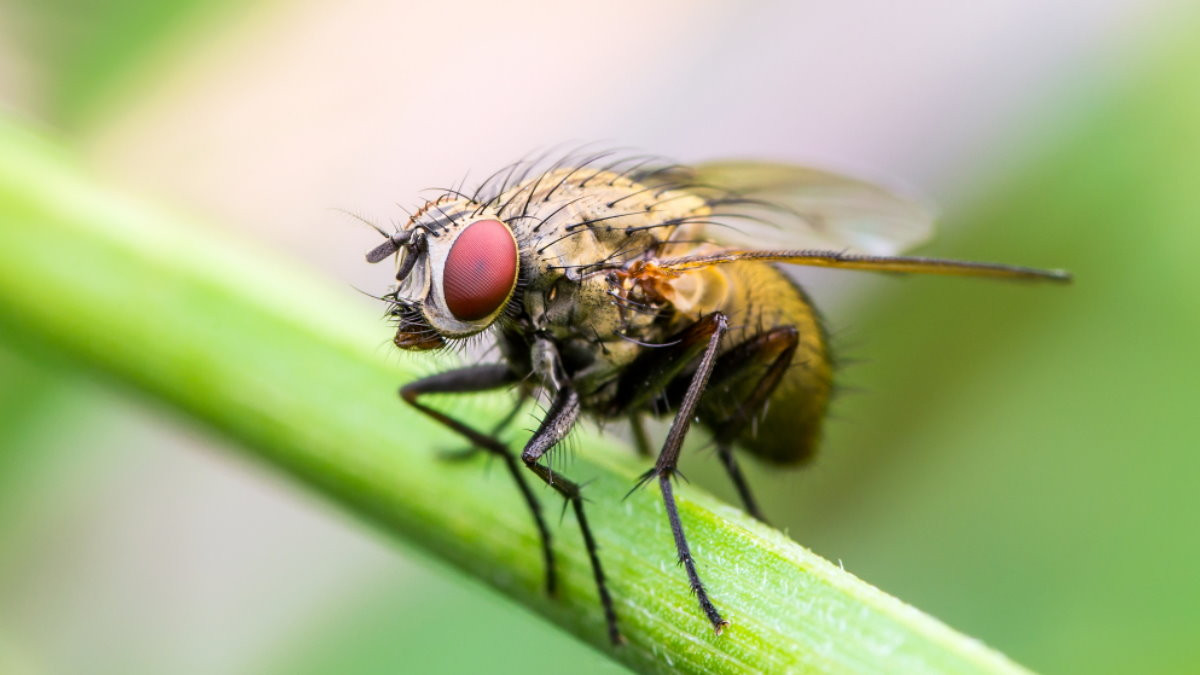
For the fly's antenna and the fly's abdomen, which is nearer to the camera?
Result: the fly's antenna

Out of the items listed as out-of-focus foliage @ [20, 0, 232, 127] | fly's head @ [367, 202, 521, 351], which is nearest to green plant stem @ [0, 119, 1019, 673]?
fly's head @ [367, 202, 521, 351]

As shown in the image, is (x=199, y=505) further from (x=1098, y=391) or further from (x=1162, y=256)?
(x=1162, y=256)

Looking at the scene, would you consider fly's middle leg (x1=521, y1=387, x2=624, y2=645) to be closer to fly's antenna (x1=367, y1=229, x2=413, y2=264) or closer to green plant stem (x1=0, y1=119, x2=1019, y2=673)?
green plant stem (x1=0, y1=119, x2=1019, y2=673)

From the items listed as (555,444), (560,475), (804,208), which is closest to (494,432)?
(555,444)

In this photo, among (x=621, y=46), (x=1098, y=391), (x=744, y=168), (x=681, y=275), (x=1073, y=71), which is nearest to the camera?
(x=681, y=275)

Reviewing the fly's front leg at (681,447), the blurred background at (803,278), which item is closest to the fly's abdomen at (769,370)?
the fly's front leg at (681,447)

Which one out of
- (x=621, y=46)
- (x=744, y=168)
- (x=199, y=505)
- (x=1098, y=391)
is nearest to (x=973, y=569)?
(x=1098, y=391)

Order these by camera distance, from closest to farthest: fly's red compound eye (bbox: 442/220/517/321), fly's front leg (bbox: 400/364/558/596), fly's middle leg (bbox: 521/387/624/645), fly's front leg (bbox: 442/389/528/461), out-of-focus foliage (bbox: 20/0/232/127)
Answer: fly's middle leg (bbox: 521/387/624/645) → fly's front leg (bbox: 400/364/558/596) → fly's red compound eye (bbox: 442/220/517/321) → fly's front leg (bbox: 442/389/528/461) → out-of-focus foliage (bbox: 20/0/232/127)
